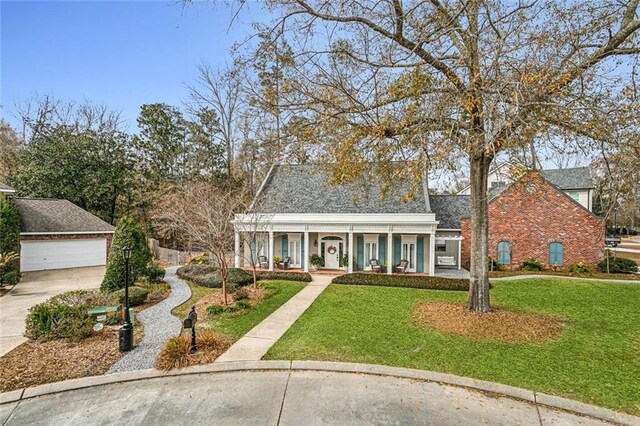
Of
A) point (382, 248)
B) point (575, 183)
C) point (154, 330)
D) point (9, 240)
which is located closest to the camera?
point (154, 330)

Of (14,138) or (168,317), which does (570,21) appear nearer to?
(168,317)

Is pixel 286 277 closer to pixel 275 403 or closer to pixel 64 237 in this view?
pixel 275 403

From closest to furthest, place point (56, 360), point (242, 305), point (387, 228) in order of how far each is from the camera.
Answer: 1. point (56, 360)
2. point (242, 305)
3. point (387, 228)

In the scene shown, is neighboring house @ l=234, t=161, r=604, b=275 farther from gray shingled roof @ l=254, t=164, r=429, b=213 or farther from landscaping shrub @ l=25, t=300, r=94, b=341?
landscaping shrub @ l=25, t=300, r=94, b=341

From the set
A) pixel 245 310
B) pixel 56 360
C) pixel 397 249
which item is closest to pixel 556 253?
pixel 397 249

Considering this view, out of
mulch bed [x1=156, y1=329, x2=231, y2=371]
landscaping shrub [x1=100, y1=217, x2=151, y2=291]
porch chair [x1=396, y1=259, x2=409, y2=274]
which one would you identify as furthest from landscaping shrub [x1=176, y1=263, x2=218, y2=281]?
porch chair [x1=396, y1=259, x2=409, y2=274]

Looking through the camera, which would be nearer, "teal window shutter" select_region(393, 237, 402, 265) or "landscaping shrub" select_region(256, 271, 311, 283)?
"landscaping shrub" select_region(256, 271, 311, 283)

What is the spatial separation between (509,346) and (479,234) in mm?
3135

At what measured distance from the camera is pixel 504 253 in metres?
19.0

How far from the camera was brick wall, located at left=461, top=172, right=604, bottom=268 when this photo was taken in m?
17.9

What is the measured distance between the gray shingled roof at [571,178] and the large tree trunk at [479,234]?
67.2 ft

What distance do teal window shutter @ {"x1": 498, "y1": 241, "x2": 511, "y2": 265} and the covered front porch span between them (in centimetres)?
448

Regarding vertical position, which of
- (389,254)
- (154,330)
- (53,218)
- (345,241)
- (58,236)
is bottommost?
(154,330)

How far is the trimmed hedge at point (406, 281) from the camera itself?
44.4ft
